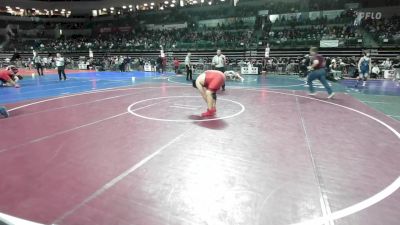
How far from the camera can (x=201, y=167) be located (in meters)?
4.85

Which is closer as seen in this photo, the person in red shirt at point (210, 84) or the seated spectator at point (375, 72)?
the person in red shirt at point (210, 84)

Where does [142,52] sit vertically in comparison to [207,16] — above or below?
below

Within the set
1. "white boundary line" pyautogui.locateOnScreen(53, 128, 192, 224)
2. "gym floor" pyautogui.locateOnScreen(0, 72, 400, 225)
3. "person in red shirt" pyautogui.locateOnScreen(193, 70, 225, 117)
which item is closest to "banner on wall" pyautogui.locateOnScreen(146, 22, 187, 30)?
"gym floor" pyautogui.locateOnScreen(0, 72, 400, 225)

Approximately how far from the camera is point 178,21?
1620 inches

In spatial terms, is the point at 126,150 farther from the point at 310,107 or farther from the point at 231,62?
the point at 231,62

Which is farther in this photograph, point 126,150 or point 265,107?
point 265,107

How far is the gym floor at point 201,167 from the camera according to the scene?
354 cm

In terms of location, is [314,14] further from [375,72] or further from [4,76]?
[4,76]

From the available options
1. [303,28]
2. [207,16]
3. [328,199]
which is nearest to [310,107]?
[328,199]

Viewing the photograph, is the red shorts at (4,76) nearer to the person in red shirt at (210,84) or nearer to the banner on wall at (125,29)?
the person in red shirt at (210,84)

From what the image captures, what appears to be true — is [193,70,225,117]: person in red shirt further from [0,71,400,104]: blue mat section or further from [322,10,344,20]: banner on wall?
[322,10,344,20]: banner on wall

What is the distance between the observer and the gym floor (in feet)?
11.6

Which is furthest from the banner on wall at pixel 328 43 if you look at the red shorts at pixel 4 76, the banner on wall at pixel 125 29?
the banner on wall at pixel 125 29

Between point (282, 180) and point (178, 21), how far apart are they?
39.4 meters
